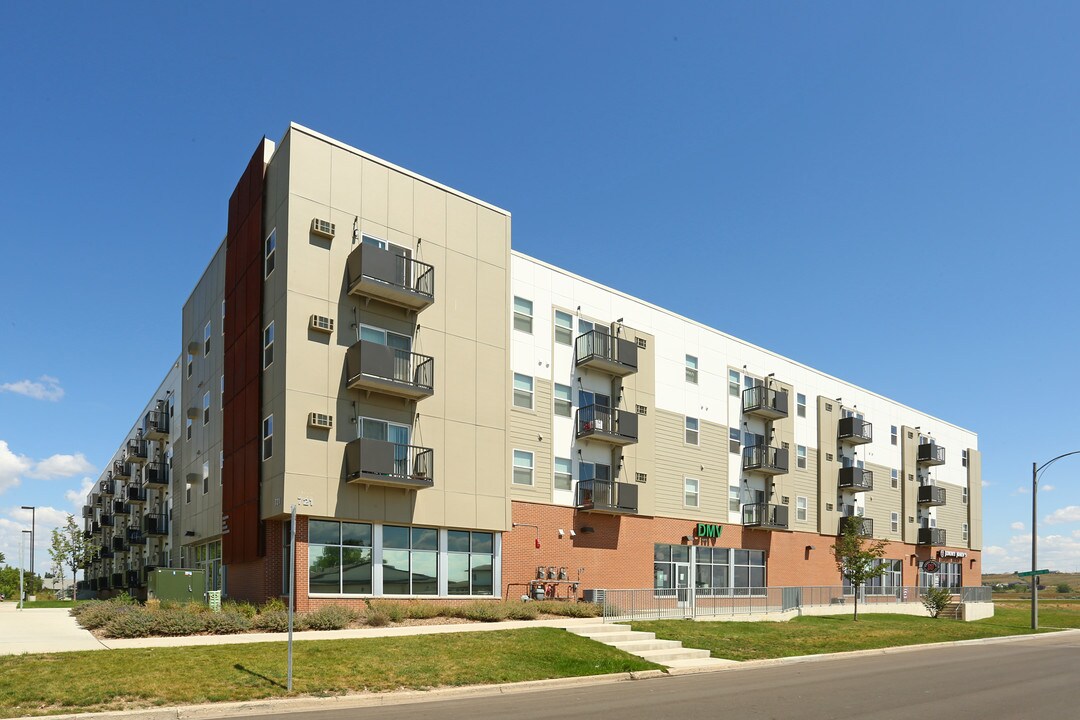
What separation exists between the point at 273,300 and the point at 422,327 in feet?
18.0

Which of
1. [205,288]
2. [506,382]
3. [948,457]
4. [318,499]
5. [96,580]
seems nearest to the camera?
[318,499]

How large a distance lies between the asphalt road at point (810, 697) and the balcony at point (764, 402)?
2407 centimetres

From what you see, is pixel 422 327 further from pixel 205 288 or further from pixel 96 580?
pixel 96 580

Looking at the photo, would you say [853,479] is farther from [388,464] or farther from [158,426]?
[158,426]

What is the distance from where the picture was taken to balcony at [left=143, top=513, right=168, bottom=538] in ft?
170

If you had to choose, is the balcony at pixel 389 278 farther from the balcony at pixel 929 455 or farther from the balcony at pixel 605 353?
the balcony at pixel 929 455

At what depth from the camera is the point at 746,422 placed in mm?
49750

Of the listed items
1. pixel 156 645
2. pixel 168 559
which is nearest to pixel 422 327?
pixel 156 645

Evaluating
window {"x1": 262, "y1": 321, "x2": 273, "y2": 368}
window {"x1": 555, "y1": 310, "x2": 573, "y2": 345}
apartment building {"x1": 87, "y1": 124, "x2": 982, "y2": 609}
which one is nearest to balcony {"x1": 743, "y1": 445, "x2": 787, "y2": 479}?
apartment building {"x1": 87, "y1": 124, "x2": 982, "y2": 609}

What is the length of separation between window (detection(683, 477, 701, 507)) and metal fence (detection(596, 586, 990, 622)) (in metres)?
4.26

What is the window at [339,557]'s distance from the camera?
2942 cm

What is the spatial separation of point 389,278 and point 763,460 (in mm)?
26488

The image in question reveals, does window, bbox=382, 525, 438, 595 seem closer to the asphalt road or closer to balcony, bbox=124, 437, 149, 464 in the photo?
the asphalt road

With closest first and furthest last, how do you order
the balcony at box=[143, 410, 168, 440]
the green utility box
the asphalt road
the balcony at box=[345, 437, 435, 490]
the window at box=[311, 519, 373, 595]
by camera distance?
the asphalt road, the window at box=[311, 519, 373, 595], the balcony at box=[345, 437, 435, 490], the green utility box, the balcony at box=[143, 410, 168, 440]
